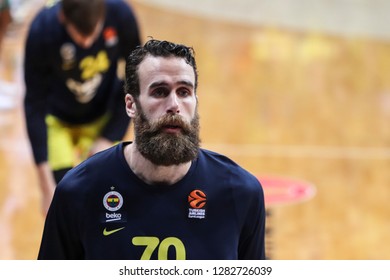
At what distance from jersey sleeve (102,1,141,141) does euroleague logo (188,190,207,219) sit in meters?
2.56

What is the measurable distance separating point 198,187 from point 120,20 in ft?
8.51

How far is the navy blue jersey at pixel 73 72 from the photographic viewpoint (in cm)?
576

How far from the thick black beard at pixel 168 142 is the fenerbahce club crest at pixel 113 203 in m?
0.20

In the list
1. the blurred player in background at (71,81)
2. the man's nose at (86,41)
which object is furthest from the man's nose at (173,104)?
the man's nose at (86,41)

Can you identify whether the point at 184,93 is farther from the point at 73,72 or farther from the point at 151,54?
the point at 73,72

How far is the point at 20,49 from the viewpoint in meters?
12.8

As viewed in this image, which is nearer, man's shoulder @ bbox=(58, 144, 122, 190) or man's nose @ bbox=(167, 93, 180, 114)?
man's nose @ bbox=(167, 93, 180, 114)

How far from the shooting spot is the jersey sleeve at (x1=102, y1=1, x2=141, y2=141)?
5.79 m

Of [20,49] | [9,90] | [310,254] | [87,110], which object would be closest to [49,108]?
[87,110]

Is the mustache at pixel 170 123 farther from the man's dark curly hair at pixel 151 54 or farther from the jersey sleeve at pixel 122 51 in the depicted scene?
the jersey sleeve at pixel 122 51

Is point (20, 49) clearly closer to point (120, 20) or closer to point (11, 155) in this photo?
point (11, 155)

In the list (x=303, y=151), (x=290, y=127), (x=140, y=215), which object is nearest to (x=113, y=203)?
(x=140, y=215)

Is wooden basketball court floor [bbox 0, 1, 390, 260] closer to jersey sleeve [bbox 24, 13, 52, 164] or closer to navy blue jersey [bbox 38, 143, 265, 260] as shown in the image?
jersey sleeve [bbox 24, 13, 52, 164]

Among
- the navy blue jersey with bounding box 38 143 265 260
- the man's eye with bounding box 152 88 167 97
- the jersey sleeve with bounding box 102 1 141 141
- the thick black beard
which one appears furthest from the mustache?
the jersey sleeve with bounding box 102 1 141 141
